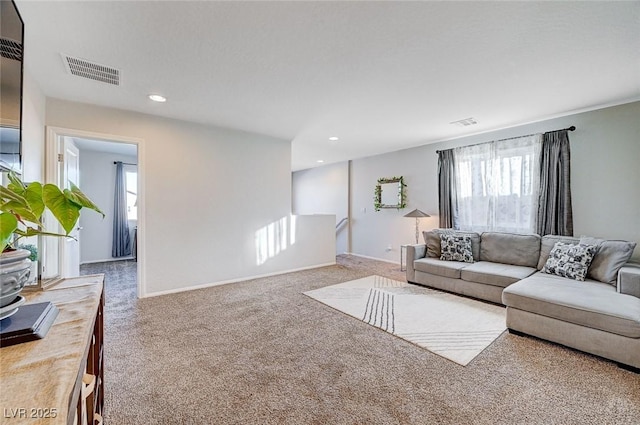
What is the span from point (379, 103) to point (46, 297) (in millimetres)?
3314

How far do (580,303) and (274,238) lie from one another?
154 inches

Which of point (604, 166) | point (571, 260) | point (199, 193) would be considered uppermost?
point (604, 166)

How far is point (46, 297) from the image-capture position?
46.0 inches

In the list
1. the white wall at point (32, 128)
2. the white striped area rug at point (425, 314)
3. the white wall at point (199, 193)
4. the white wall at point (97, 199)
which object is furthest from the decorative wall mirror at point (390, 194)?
the white wall at point (97, 199)

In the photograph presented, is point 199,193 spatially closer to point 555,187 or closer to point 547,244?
point 547,244

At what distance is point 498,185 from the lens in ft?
14.1

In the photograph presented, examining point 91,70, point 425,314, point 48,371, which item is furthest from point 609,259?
point 91,70

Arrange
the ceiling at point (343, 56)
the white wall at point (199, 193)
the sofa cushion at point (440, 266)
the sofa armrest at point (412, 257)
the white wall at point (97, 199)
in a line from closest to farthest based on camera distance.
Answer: the ceiling at point (343, 56)
the white wall at point (199, 193)
the sofa cushion at point (440, 266)
the sofa armrest at point (412, 257)
the white wall at point (97, 199)

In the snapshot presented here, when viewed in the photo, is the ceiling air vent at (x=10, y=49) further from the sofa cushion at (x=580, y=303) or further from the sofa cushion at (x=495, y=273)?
the sofa cushion at (x=495, y=273)

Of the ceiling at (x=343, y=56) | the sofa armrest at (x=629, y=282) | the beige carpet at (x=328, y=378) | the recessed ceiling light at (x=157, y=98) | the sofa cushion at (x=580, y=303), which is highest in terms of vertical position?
the recessed ceiling light at (x=157, y=98)

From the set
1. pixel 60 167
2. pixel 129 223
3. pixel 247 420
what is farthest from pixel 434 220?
pixel 129 223

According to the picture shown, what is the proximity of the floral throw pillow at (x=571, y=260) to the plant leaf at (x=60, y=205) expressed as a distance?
4.09 metres

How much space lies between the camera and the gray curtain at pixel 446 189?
482 centimetres

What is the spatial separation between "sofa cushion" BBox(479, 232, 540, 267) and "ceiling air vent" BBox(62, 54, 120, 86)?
4.83 m
